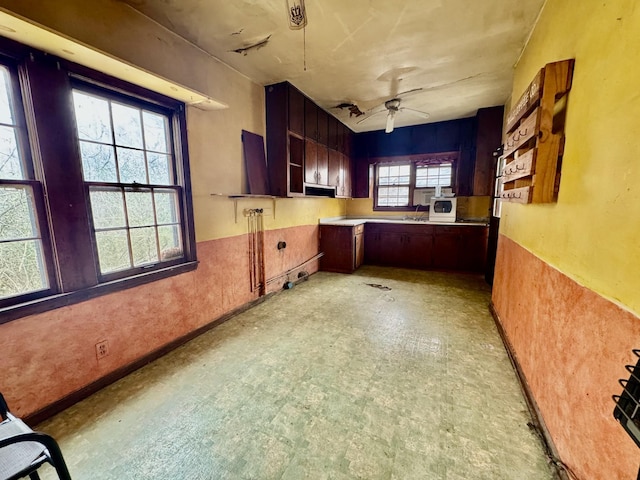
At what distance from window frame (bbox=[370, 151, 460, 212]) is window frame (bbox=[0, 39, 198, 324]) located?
4642 mm

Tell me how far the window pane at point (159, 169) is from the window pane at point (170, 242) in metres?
0.41

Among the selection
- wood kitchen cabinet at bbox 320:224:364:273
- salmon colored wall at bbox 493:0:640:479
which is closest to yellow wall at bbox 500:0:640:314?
salmon colored wall at bbox 493:0:640:479

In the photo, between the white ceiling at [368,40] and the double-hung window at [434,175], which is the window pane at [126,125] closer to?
the white ceiling at [368,40]

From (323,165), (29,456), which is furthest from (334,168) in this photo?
(29,456)

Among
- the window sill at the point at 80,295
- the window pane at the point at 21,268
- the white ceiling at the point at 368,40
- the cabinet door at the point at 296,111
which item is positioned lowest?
the window sill at the point at 80,295

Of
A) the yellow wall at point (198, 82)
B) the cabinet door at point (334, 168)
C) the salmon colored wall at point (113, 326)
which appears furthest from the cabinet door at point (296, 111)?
the salmon colored wall at point (113, 326)

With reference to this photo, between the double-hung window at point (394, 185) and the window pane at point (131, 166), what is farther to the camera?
the double-hung window at point (394, 185)

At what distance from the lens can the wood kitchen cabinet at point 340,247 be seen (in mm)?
4715

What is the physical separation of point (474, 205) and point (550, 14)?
364 cm

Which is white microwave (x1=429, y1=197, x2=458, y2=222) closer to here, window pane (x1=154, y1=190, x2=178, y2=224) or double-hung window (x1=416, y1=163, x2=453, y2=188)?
double-hung window (x1=416, y1=163, x2=453, y2=188)

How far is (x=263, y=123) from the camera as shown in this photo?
324cm

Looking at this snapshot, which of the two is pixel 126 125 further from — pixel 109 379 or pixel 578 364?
pixel 578 364

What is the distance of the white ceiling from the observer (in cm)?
192

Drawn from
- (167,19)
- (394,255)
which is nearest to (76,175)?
(167,19)
